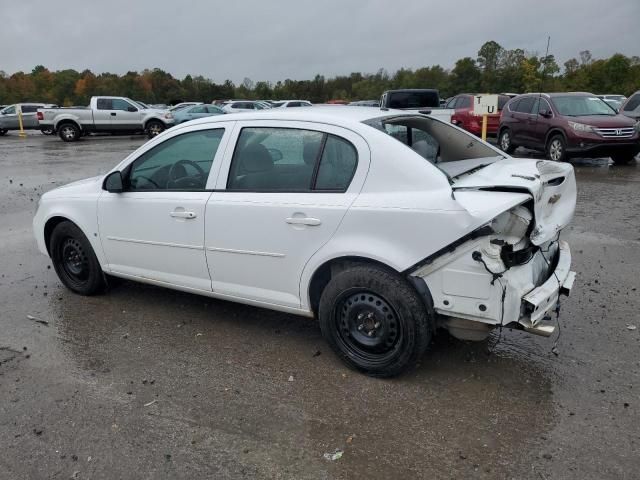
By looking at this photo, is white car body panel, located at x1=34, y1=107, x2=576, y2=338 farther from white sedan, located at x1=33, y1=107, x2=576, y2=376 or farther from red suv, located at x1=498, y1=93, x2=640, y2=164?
red suv, located at x1=498, y1=93, x2=640, y2=164

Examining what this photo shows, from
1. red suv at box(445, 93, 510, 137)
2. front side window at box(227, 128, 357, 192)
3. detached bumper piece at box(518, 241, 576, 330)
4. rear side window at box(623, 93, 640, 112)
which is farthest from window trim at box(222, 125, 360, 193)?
red suv at box(445, 93, 510, 137)

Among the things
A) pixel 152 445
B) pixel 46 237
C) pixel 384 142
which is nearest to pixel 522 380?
pixel 384 142

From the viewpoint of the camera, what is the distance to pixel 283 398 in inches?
131

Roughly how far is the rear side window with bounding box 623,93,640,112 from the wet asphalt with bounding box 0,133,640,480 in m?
12.4

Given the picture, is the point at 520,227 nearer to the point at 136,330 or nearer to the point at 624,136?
the point at 136,330

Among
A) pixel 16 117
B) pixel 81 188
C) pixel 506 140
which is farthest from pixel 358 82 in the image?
pixel 81 188

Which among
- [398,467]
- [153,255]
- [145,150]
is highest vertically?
[145,150]

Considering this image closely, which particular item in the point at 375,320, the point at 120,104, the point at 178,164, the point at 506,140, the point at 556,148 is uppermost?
the point at 120,104

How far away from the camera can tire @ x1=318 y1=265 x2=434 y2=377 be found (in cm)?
325

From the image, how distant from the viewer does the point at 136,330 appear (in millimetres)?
4348

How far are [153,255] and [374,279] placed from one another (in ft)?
6.53

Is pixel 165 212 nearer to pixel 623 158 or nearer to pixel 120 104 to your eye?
pixel 623 158

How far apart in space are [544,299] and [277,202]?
1.77 metres

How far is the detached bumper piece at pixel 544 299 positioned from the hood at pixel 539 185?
0.98ft
